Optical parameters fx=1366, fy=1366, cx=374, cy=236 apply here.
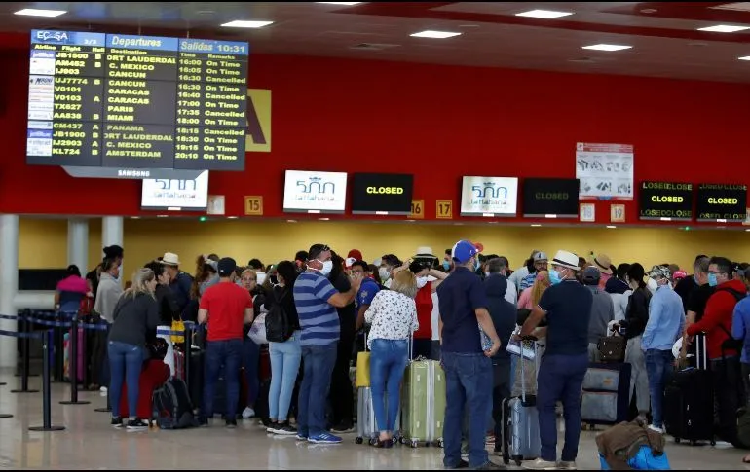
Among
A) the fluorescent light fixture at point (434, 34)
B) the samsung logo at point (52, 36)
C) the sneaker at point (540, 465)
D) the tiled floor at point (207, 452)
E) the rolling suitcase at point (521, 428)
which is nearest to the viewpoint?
the sneaker at point (540, 465)

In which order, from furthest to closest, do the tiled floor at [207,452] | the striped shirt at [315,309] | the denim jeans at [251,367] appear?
1. the denim jeans at [251,367]
2. the striped shirt at [315,309]
3. the tiled floor at [207,452]

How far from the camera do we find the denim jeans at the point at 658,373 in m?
12.6

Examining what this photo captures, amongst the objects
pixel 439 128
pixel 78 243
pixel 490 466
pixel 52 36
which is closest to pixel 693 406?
pixel 490 466

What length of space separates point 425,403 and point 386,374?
41 centimetres

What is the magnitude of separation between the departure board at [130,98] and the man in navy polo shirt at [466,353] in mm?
6015

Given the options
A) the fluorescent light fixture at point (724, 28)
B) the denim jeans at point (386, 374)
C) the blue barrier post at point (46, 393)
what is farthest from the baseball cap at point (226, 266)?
the fluorescent light fixture at point (724, 28)

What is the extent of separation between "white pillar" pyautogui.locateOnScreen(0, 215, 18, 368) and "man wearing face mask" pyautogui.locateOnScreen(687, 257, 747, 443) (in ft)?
30.7

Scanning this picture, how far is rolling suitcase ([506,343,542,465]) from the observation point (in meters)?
10.5

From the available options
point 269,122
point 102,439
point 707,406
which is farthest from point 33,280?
point 707,406

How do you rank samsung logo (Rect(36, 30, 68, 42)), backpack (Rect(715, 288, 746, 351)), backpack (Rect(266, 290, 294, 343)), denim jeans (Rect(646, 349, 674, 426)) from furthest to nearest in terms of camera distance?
samsung logo (Rect(36, 30, 68, 42)) < denim jeans (Rect(646, 349, 674, 426)) < backpack (Rect(266, 290, 294, 343)) < backpack (Rect(715, 288, 746, 351))

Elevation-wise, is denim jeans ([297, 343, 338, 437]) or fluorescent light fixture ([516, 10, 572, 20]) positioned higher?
fluorescent light fixture ([516, 10, 572, 20])

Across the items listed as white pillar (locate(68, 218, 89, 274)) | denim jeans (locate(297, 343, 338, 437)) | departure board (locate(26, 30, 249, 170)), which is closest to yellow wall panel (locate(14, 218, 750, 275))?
white pillar (locate(68, 218, 89, 274))

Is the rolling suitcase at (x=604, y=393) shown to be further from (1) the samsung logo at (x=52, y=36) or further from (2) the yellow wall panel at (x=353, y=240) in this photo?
(2) the yellow wall panel at (x=353, y=240)

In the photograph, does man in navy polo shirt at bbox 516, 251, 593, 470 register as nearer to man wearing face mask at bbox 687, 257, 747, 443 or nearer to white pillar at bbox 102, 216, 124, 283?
man wearing face mask at bbox 687, 257, 747, 443
